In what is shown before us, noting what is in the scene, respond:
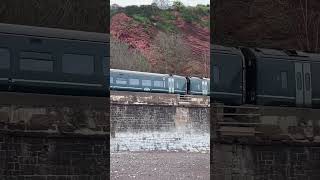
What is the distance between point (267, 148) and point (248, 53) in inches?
58.8

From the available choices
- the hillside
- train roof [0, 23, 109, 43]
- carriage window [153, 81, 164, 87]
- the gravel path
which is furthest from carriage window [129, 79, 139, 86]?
train roof [0, 23, 109, 43]

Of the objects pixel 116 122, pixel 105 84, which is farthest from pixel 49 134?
pixel 116 122

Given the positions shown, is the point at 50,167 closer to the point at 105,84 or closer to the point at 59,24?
the point at 105,84

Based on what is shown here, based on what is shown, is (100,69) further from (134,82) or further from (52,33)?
(134,82)

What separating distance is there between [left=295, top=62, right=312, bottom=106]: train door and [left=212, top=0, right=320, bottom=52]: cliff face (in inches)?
13.8

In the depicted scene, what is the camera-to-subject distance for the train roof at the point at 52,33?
786cm

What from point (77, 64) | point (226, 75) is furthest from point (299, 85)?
point (77, 64)

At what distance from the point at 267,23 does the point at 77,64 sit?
3001 mm

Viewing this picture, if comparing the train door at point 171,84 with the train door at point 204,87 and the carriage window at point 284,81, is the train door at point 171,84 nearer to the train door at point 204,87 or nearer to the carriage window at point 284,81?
the train door at point 204,87

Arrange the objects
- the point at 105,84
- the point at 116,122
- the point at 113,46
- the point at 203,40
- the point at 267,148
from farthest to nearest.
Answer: the point at 203,40
the point at 113,46
the point at 116,122
the point at 267,148
the point at 105,84

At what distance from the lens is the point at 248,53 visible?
9.27m

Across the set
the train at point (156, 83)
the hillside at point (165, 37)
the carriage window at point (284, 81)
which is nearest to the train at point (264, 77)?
the carriage window at point (284, 81)

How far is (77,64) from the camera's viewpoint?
833cm

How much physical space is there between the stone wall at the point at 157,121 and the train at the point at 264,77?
61.0ft
